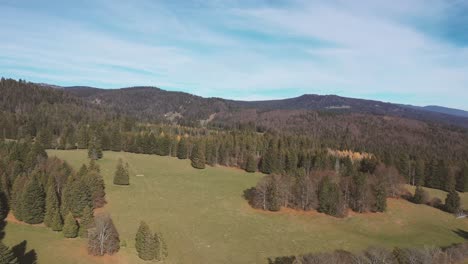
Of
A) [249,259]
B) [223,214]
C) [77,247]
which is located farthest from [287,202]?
[77,247]

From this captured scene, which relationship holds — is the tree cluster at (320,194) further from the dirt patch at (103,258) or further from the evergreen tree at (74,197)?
the dirt patch at (103,258)

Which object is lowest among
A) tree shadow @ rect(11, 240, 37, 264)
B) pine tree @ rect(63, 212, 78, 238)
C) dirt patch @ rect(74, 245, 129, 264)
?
dirt patch @ rect(74, 245, 129, 264)

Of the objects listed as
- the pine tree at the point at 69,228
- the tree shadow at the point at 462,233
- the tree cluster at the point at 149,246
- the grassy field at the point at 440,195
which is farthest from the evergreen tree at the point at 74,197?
the grassy field at the point at 440,195

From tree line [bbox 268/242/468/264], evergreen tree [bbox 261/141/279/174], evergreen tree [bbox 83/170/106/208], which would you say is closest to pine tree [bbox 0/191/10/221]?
evergreen tree [bbox 83/170/106/208]

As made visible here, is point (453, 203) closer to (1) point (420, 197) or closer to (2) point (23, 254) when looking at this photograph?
(1) point (420, 197)

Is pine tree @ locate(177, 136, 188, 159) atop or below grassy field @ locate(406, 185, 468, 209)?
atop

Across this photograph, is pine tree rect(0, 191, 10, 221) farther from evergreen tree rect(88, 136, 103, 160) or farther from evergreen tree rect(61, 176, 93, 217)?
evergreen tree rect(88, 136, 103, 160)

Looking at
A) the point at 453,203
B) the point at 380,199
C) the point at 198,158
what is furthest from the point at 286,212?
the point at 198,158

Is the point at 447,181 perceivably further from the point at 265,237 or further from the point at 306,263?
the point at 306,263
